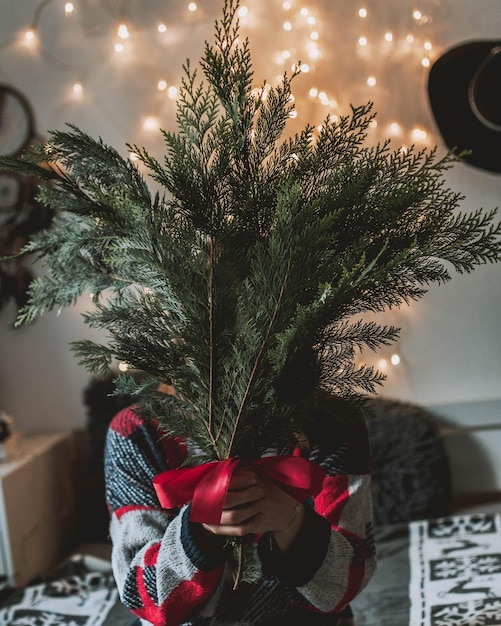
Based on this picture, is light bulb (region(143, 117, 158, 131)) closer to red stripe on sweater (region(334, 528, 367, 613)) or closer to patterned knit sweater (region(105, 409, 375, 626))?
patterned knit sweater (region(105, 409, 375, 626))

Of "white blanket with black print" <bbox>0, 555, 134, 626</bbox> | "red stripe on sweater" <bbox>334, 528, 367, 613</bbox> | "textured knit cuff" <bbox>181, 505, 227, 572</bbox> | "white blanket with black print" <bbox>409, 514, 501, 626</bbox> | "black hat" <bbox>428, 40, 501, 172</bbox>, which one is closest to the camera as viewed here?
"textured knit cuff" <bbox>181, 505, 227, 572</bbox>

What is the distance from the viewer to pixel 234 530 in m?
0.80

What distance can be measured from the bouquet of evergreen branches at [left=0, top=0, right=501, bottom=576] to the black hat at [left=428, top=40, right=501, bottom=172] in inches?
47.1

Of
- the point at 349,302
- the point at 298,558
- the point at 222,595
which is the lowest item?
the point at 222,595

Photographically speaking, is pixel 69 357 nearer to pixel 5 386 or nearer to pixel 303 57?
pixel 5 386

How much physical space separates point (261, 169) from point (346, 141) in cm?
11

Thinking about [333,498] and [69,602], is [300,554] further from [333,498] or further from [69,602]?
[69,602]

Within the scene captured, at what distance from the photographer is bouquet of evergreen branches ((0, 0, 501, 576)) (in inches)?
28.1

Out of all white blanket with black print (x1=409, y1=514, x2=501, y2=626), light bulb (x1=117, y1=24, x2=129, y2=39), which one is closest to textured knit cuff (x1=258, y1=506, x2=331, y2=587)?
white blanket with black print (x1=409, y1=514, x2=501, y2=626)

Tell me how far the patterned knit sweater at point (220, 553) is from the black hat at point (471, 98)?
107 centimetres

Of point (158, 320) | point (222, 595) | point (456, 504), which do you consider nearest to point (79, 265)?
point (158, 320)

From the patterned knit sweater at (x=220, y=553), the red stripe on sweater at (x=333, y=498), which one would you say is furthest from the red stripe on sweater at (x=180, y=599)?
the red stripe on sweater at (x=333, y=498)

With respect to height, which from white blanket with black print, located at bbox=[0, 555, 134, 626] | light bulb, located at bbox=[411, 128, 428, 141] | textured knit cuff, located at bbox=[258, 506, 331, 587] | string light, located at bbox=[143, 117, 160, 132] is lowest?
white blanket with black print, located at bbox=[0, 555, 134, 626]

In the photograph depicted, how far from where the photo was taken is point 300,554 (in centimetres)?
90
